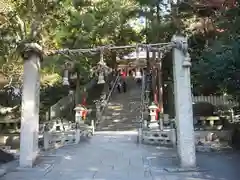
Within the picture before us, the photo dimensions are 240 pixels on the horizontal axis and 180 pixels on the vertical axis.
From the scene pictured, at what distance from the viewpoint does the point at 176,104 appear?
9867mm

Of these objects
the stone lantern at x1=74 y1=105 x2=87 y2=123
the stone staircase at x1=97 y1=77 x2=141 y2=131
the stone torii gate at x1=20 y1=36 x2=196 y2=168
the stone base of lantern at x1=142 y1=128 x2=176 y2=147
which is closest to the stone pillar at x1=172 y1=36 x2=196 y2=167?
the stone torii gate at x1=20 y1=36 x2=196 y2=168

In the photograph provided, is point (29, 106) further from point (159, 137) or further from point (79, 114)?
point (79, 114)

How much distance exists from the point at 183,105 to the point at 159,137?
5.17 metres

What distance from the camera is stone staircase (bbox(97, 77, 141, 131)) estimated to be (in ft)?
70.7

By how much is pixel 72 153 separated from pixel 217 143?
5.83 m

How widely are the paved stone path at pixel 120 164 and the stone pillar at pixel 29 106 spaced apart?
0.49 metres

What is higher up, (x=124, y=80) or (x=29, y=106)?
(x=124, y=80)

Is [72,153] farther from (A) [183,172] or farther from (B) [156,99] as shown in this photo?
(B) [156,99]

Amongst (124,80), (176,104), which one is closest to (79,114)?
(176,104)

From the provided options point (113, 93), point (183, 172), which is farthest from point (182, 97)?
point (113, 93)

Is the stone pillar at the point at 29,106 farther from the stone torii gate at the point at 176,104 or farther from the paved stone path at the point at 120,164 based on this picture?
the paved stone path at the point at 120,164

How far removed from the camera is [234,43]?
9.78m

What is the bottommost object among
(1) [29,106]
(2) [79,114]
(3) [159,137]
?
(3) [159,137]

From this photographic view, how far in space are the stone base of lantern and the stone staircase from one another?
543cm
